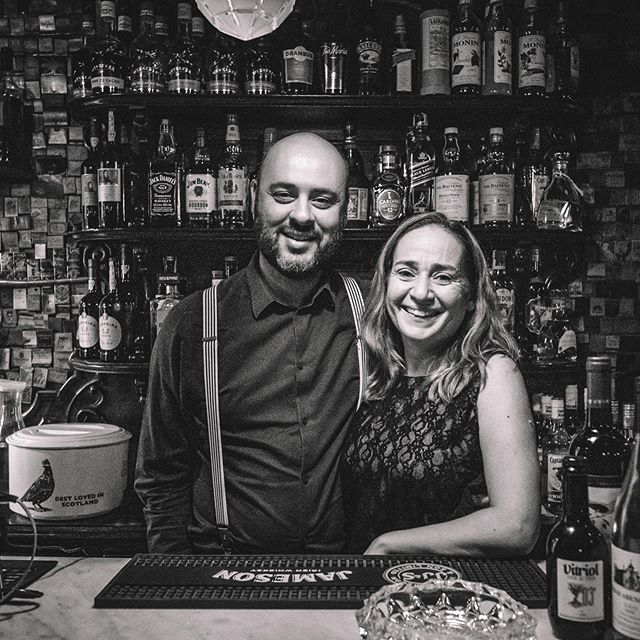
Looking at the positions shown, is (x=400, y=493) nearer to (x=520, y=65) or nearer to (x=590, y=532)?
(x=590, y=532)

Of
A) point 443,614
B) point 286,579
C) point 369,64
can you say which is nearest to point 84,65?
point 369,64

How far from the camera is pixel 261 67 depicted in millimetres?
2221

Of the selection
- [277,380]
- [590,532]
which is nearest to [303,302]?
[277,380]

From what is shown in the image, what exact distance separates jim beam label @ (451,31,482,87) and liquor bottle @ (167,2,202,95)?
31.8 inches

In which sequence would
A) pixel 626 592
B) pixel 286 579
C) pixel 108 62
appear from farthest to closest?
1. pixel 108 62
2. pixel 286 579
3. pixel 626 592

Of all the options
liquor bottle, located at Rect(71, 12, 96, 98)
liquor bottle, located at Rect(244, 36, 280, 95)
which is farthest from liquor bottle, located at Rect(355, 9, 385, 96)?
liquor bottle, located at Rect(71, 12, 96, 98)

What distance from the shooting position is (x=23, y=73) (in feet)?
8.16

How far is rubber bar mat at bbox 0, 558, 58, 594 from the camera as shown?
3.46 feet

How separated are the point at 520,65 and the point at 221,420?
147 centimetres

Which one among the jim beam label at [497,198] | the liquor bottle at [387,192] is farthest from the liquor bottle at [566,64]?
the liquor bottle at [387,192]

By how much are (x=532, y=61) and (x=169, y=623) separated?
1960 millimetres

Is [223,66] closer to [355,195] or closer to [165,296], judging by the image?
[355,195]

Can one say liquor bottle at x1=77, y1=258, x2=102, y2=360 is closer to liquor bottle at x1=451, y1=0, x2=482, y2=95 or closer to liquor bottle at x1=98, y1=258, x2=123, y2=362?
liquor bottle at x1=98, y1=258, x2=123, y2=362

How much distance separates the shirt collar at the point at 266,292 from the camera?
1711 millimetres
